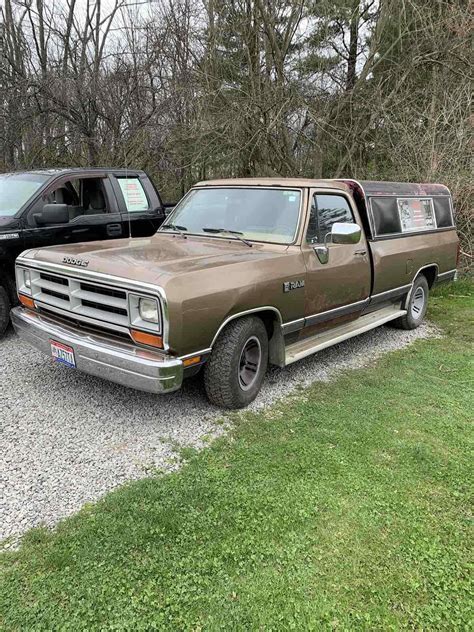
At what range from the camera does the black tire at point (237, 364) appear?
3750mm

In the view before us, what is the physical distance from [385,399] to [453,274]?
3795 mm

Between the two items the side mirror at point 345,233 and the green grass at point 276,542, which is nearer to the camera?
the green grass at point 276,542

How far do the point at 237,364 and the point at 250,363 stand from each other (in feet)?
1.16

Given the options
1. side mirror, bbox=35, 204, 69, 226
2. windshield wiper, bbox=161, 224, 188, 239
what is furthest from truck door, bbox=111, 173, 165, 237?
windshield wiper, bbox=161, 224, 188, 239

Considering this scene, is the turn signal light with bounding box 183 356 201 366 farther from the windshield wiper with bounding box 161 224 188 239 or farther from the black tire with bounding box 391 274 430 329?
the black tire with bounding box 391 274 430 329

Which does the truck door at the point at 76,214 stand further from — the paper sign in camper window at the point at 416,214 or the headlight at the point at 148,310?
the paper sign in camper window at the point at 416,214

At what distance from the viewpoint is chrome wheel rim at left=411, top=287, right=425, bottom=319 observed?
21.9 feet

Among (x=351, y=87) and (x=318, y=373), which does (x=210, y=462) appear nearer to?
(x=318, y=373)

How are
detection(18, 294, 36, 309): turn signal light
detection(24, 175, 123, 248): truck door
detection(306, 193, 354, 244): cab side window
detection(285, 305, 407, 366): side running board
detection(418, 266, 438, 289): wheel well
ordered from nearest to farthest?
detection(18, 294, 36, 309): turn signal light
detection(285, 305, 407, 366): side running board
detection(306, 193, 354, 244): cab side window
detection(24, 175, 123, 248): truck door
detection(418, 266, 438, 289): wheel well

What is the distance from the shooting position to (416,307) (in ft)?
22.3

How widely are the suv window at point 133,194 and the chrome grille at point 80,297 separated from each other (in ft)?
9.08

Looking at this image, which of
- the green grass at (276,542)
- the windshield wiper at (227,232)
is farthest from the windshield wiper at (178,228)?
the green grass at (276,542)

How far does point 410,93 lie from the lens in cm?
1018

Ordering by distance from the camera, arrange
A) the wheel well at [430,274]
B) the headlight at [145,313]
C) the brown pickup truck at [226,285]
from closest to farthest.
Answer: the headlight at [145,313], the brown pickup truck at [226,285], the wheel well at [430,274]
